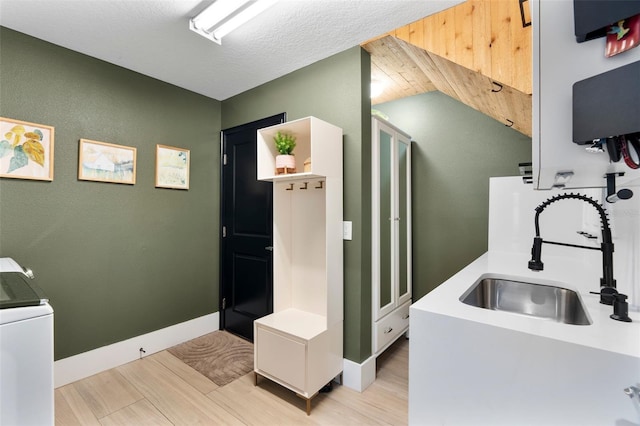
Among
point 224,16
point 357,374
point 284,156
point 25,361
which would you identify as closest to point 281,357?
point 357,374

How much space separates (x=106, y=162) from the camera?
241 centimetres

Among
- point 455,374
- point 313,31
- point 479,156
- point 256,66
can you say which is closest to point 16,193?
point 256,66

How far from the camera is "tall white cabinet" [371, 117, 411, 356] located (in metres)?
2.34

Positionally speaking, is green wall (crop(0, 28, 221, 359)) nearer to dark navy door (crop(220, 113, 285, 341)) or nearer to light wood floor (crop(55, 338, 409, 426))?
dark navy door (crop(220, 113, 285, 341))

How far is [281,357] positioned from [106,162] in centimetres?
215

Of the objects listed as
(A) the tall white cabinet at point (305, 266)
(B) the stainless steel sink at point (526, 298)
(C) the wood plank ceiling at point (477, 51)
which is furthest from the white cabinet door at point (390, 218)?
(B) the stainless steel sink at point (526, 298)

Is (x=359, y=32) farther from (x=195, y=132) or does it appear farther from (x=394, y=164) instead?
(x=195, y=132)

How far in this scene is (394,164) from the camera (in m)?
2.72

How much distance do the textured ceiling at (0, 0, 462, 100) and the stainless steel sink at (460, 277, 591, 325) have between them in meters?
1.76

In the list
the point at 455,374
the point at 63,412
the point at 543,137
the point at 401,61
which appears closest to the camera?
the point at 543,137

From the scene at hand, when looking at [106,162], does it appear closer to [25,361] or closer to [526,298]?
[25,361]

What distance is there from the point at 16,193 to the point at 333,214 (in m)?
2.24

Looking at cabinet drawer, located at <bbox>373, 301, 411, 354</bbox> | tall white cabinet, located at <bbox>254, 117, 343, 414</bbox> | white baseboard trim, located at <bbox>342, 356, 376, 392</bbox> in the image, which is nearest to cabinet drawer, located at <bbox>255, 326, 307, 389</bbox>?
tall white cabinet, located at <bbox>254, 117, 343, 414</bbox>

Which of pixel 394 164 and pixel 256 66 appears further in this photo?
pixel 394 164
